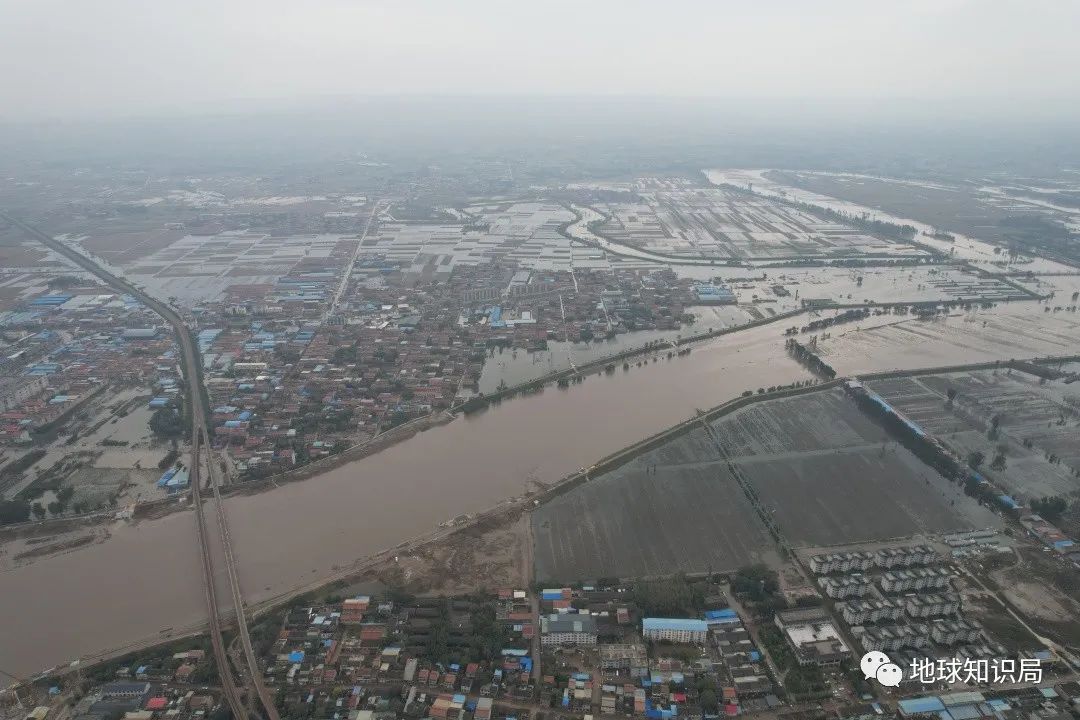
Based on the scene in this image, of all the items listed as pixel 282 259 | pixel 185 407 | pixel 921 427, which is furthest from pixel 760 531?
pixel 282 259

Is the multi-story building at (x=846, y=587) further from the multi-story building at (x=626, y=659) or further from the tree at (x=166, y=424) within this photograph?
the tree at (x=166, y=424)

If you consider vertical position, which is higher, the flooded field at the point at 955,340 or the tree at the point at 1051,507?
the flooded field at the point at 955,340

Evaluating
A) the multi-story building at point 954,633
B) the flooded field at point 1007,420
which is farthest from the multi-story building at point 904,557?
the flooded field at point 1007,420

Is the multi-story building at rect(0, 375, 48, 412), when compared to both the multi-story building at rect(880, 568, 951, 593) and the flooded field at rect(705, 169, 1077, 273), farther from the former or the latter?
the flooded field at rect(705, 169, 1077, 273)

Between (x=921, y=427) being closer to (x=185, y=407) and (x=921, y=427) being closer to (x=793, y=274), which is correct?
(x=793, y=274)

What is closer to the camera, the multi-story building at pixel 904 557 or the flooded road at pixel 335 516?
the flooded road at pixel 335 516

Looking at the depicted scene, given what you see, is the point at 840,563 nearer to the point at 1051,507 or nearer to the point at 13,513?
the point at 1051,507

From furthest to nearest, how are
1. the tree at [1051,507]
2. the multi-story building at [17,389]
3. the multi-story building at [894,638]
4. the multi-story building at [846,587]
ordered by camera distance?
the multi-story building at [17,389]
the tree at [1051,507]
the multi-story building at [846,587]
the multi-story building at [894,638]
